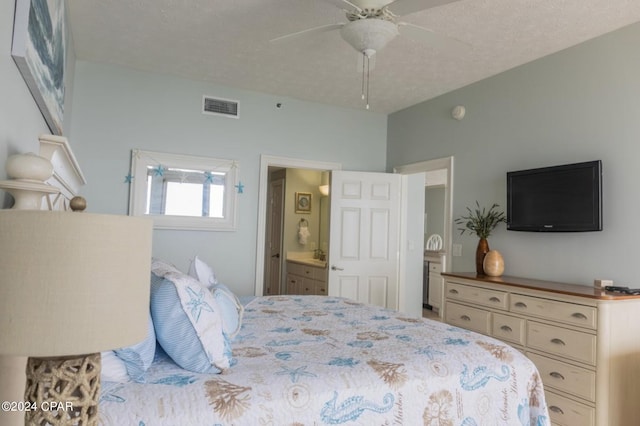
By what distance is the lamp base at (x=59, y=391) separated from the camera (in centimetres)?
84

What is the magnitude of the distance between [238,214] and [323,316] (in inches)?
85.3

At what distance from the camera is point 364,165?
5.04 metres

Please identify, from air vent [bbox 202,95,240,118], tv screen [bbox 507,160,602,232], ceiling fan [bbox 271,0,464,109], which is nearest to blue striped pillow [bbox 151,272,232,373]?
ceiling fan [bbox 271,0,464,109]

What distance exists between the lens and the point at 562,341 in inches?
105

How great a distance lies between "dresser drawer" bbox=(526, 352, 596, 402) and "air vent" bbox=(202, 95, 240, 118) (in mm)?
3328

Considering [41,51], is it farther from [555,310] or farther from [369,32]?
[555,310]

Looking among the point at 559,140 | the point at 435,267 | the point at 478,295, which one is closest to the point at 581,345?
the point at 478,295

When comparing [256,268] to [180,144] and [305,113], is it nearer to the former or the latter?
[180,144]

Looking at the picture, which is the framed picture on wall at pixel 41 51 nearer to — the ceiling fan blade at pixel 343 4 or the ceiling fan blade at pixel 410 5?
the ceiling fan blade at pixel 343 4

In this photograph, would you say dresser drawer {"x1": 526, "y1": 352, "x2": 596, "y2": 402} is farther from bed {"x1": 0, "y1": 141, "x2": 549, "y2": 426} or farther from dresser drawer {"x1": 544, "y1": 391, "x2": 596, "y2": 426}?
bed {"x1": 0, "y1": 141, "x2": 549, "y2": 426}

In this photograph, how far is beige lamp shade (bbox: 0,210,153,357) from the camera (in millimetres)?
704

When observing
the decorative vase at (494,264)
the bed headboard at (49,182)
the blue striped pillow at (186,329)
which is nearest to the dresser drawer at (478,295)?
the decorative vase at (494,264)

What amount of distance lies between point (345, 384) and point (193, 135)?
10.8 feet

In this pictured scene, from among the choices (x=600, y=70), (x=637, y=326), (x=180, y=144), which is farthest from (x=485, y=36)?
(x=180, y=144)
